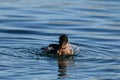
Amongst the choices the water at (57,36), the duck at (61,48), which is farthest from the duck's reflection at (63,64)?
the duck at (61,48)

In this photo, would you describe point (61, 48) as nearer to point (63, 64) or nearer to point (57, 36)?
point (63, 64)

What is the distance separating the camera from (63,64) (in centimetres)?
1798

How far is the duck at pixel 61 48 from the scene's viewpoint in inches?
749

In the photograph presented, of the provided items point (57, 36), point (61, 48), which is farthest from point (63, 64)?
point (57, 36)

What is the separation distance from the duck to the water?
31cm

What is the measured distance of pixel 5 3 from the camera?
95.5ft

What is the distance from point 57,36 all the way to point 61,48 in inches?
119

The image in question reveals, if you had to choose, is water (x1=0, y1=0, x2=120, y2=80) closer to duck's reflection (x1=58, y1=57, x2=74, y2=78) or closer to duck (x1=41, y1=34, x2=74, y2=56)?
duck's reflection (x1=58, y1=57, x2=74, y2=78)

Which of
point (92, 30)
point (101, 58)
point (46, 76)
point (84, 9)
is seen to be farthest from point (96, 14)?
point (46, 76)

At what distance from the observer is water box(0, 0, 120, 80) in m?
16.8

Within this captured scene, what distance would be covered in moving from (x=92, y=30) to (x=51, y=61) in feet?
18.5

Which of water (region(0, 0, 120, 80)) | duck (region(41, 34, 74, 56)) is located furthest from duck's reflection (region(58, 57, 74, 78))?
duck (region(41, 34, 74, 56))

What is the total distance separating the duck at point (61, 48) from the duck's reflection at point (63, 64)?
39cm

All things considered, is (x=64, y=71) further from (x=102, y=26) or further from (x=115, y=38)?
(x=102, y=26)
